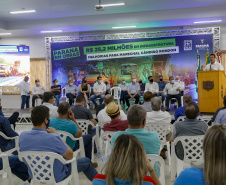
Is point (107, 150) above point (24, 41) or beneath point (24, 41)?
beneath

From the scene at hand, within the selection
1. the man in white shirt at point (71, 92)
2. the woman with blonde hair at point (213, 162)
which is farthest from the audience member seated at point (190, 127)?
the man in white shirt at point (71, 92)

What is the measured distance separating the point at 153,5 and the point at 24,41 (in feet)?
22.2

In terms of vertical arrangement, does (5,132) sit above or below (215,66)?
below

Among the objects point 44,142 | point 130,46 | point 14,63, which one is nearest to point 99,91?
point 130,46

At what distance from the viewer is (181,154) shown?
2.88 meters

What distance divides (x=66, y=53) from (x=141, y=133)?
9.81m

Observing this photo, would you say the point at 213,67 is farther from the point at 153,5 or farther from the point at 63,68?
the point at 63,68

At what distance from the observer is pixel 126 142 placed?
4.25 ft

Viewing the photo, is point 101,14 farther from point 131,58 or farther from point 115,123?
point 115,123

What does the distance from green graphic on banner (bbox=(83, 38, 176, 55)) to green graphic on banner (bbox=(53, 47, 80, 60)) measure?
16.3 inches

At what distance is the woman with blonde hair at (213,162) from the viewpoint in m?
1.10

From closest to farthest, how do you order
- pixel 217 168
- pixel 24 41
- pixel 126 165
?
pixel 217 168
pixel 126 165
pixel 24 41

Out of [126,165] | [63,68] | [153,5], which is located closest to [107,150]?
[126,165]

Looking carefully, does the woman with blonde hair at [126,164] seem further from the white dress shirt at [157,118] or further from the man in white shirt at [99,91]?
the man in white shirt at [99,91]
